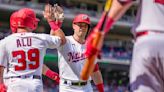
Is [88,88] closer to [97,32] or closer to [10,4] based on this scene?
[97,32]

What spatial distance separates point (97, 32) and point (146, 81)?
1.50 ft

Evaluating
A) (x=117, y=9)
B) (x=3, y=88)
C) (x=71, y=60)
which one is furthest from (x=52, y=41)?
(x=117, y=9)

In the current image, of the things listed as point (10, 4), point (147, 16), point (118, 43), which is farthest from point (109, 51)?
point (147, 16)

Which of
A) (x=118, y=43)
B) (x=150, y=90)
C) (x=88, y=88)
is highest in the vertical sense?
(x=150, y=90)

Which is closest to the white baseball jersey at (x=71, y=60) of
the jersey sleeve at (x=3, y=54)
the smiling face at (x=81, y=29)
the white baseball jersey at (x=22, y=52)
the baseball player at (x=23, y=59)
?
the smiling face at (x=81, y=29)

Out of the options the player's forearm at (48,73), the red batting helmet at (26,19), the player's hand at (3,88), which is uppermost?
the red batting helmet at (26,19)

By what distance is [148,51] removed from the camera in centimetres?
287

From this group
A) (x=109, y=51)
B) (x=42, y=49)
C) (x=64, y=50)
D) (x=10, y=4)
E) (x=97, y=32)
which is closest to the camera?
(x=97, y=32)

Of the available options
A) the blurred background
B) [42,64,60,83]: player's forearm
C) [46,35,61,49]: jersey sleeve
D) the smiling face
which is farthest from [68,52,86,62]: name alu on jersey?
the blurred background

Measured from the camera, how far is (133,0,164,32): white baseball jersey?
9.68 feet

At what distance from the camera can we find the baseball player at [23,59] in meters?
4.86

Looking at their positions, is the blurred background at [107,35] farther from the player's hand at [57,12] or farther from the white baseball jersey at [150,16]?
the white baseball jersey at [150,16]

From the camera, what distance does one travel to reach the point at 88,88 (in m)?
6.05

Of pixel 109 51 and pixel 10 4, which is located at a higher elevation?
→ pixel 10 4
